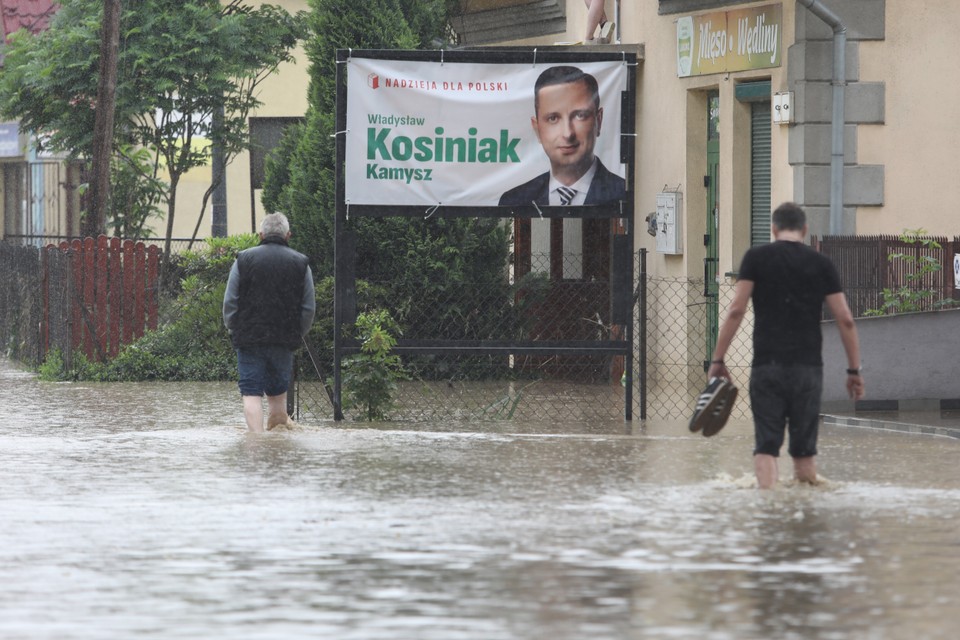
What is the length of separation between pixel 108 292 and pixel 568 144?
27.1ft

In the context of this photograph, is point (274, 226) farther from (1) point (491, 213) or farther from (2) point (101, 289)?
(2) point (101, 289)

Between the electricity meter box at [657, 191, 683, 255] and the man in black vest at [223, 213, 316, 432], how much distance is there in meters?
7.60

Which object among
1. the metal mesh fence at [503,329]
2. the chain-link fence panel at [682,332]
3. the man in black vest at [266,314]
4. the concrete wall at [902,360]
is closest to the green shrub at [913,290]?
the concrete wall at [902,360]

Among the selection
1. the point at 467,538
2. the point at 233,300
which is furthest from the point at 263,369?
the point at 467,538

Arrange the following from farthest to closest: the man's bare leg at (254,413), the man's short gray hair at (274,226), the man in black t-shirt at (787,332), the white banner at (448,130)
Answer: the white banner at (448,130), the man's short gray hair at (274,226), the man's bare leg at (254,413), the man in black t-shirt at (787,332)

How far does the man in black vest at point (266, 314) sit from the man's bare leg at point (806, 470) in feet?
14.9

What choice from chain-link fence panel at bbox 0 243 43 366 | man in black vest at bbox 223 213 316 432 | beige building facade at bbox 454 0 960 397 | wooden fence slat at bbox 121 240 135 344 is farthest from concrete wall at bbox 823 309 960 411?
chain-link fence panel at bbox 0 243 43 366

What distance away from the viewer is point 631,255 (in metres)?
15.9

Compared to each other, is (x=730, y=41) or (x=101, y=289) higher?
(x=730, y=41)

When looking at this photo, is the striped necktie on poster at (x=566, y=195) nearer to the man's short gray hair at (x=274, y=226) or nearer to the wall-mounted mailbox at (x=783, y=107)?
the man's short gray hair at (x=274, y=226)

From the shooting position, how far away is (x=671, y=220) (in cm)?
2108

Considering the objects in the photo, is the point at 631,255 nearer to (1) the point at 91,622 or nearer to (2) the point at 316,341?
(2) the point at 316,341

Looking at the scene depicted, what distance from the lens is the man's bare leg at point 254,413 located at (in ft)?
46.4

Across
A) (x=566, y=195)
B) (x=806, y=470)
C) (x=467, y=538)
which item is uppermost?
(x=566, y=195)
